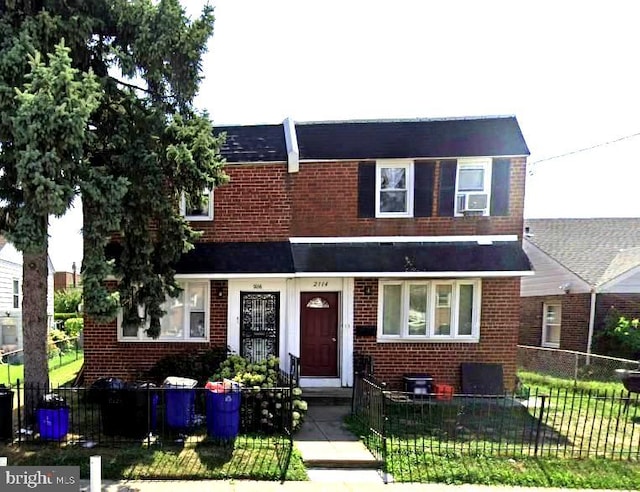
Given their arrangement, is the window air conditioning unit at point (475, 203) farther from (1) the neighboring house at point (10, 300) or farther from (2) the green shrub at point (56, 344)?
(1) the neighboring house at point (10, 300)

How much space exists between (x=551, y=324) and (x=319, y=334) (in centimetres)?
1110

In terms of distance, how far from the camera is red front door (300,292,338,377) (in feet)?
31.9

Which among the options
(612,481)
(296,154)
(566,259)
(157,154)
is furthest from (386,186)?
(566,259)

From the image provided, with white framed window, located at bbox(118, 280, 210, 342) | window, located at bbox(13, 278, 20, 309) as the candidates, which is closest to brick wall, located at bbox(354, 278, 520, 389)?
white framed window, located at bbox(118, 280, 210, 342)

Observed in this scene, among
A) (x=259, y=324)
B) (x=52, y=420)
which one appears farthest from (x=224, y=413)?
(x=259, y=324)

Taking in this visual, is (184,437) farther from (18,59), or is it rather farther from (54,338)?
(54,338)

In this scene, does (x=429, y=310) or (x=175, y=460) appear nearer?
(x=175, y=460)

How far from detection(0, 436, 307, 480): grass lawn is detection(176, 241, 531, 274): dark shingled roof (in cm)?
379

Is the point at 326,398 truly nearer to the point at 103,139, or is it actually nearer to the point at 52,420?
the point at 52,420

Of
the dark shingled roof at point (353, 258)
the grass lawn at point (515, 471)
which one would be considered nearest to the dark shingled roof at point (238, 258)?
the dark shingled roof at point (353, 258)

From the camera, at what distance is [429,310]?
379 inches

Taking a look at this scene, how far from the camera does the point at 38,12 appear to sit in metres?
6.64

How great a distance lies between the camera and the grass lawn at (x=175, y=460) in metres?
5.61

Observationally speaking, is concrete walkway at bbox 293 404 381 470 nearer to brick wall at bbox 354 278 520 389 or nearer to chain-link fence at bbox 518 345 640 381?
brick wall at bbox 354 278 520 389
